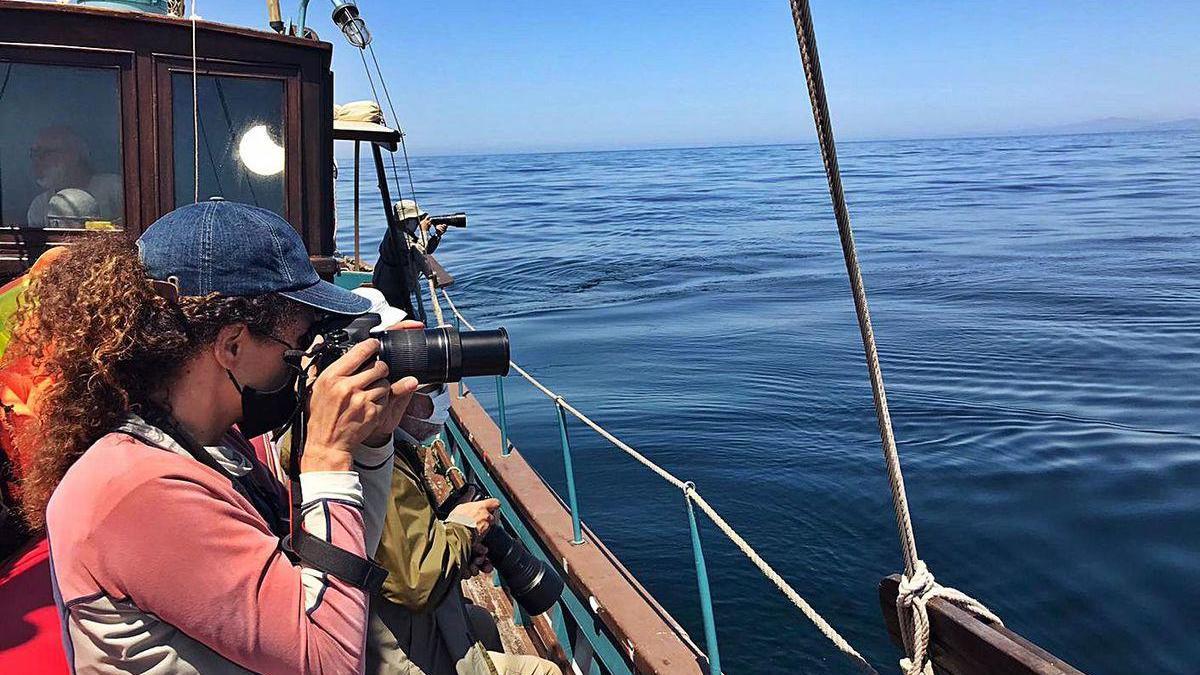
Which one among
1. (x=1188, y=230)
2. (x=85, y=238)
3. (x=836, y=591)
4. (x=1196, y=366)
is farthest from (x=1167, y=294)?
(x=85, y=238)

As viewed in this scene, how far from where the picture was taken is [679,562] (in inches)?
232

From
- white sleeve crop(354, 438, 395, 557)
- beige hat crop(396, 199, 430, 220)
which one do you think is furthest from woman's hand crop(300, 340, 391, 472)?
beige hat crop(396, 199, 430, 220)

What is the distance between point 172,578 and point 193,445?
0.80 ft

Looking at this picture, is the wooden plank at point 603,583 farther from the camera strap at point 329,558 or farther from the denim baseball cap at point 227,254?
the denim baseball cap at point 227,254

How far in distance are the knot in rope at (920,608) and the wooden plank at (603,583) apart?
4.39 ft

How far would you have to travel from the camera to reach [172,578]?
1184 mm

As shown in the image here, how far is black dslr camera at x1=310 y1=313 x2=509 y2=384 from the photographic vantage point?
155 cm

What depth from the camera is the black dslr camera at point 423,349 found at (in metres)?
1.55

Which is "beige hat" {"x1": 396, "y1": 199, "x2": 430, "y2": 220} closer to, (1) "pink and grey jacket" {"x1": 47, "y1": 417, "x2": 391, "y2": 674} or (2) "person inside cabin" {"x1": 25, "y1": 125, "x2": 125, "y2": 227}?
(2) "person inside cabin" {"x1": 25, "y1": 125, "x2": 125, "y2": 227}

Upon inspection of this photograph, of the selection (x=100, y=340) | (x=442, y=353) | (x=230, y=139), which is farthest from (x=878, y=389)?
(x=230, y=139)

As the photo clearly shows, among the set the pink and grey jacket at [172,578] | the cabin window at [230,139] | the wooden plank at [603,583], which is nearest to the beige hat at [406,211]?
the cabin window at [230,139]

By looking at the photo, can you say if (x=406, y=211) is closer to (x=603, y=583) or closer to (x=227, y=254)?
(x=603, y=583)

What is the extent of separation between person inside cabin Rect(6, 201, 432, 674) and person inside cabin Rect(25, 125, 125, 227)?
334cm

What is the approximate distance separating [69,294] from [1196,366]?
11.8 m
